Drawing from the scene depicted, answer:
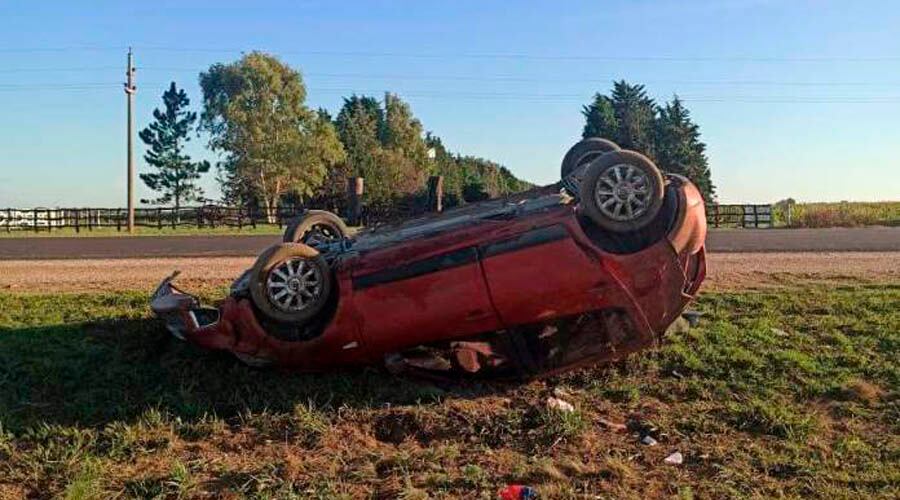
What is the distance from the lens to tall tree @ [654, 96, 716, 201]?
199ft

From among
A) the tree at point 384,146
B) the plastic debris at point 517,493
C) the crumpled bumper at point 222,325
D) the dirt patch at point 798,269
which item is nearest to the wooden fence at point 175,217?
the tree at point 384,146

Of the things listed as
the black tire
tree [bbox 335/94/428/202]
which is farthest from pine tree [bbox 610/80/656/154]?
the black tire

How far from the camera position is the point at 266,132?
5950 cm

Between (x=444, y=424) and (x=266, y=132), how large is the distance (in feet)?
185

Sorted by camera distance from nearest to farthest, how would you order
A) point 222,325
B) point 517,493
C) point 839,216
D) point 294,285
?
1. point 517,493
2. point 294,285
3. point 222,325
4. point 839,216

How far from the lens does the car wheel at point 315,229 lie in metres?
7.10

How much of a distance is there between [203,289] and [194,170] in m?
63.3

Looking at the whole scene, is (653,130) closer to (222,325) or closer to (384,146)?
(384,146)

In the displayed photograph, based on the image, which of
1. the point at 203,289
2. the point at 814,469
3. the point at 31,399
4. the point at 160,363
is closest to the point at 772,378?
the point at 814,469

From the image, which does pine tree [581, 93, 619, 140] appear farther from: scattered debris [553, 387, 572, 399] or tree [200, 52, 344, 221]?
scattered debris [553, 387, 572, 399]

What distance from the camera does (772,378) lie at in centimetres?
662

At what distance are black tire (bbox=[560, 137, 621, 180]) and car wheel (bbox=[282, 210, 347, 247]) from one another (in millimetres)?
1948

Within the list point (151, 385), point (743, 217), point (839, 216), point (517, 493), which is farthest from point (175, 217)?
point (517, 493)

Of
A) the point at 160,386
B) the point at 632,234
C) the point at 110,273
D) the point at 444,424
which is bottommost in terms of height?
the point at 444,424
